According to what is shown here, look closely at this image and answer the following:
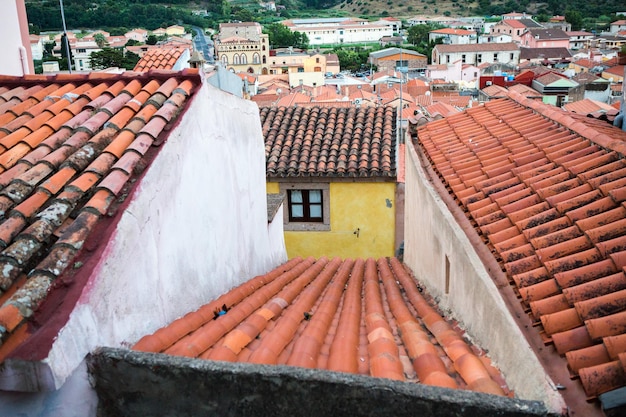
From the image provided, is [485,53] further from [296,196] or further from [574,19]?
[296,196]

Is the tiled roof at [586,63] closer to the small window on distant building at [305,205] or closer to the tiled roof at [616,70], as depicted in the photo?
the tiled roof at [616,70]

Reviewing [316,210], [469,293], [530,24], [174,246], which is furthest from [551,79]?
[530,24]

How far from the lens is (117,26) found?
126562mm

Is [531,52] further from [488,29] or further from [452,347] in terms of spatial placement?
[452,347]

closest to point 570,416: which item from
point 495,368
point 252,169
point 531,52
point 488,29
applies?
point 495,368

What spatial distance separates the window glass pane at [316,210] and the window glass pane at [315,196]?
14 cm

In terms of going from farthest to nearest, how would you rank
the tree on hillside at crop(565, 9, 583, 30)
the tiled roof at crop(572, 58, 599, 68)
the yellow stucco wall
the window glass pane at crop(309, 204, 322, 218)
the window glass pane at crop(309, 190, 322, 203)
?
the tree on hillside at crop(565, 9, 583, 30) < the tiled roof at crop(572, 58, 599, 68) < the window glass pane at crop(309, 204, 322, 218) < the window glass pane at crop(309, 190, 322, 203) < the yellow stucco wall

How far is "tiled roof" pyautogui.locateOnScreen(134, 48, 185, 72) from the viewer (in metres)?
15.4

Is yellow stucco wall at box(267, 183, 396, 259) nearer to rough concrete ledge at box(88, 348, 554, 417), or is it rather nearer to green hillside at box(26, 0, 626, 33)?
rough concrete ledge at box(88, 348, 554, 417)

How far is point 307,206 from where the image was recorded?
1352 cm

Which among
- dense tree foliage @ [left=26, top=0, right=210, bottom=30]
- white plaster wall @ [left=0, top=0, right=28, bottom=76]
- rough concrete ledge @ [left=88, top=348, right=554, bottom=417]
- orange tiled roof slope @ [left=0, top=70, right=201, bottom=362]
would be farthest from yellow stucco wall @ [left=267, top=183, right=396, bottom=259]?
dense tree foliage @ [left=26, top=0, right=210, bottom=30]

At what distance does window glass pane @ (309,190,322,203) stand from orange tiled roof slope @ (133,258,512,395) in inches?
268

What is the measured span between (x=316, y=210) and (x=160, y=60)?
6.72 m

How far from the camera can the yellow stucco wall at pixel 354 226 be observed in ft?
42.8
